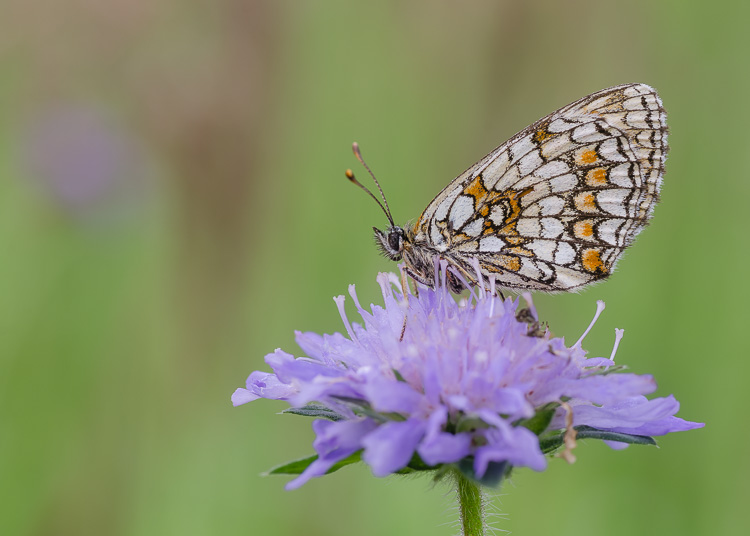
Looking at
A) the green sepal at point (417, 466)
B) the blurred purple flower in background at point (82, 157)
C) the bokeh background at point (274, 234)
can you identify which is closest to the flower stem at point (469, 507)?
the green sepal at point (417, 466)

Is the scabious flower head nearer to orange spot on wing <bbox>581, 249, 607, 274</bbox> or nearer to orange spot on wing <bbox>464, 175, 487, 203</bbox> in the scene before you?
orange spot on wing <bbox>581, 249, 607, 274</bbox>

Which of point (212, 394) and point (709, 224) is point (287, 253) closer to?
point (212, 394)

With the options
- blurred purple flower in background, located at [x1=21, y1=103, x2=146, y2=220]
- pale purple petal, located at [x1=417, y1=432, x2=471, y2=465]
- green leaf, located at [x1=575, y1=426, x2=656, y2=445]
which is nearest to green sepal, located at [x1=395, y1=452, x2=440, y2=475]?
pale purple petal, located at [x1=417, y1=432, x2=471, y2=465]

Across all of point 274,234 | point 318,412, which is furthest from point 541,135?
point 274,234

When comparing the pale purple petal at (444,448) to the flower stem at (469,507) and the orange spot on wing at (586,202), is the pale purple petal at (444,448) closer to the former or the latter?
the flower stem at (469,507)

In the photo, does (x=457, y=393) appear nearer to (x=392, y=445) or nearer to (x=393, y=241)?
(x=392, y=445)

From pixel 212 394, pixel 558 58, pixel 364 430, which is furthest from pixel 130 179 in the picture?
pixel 364 430
